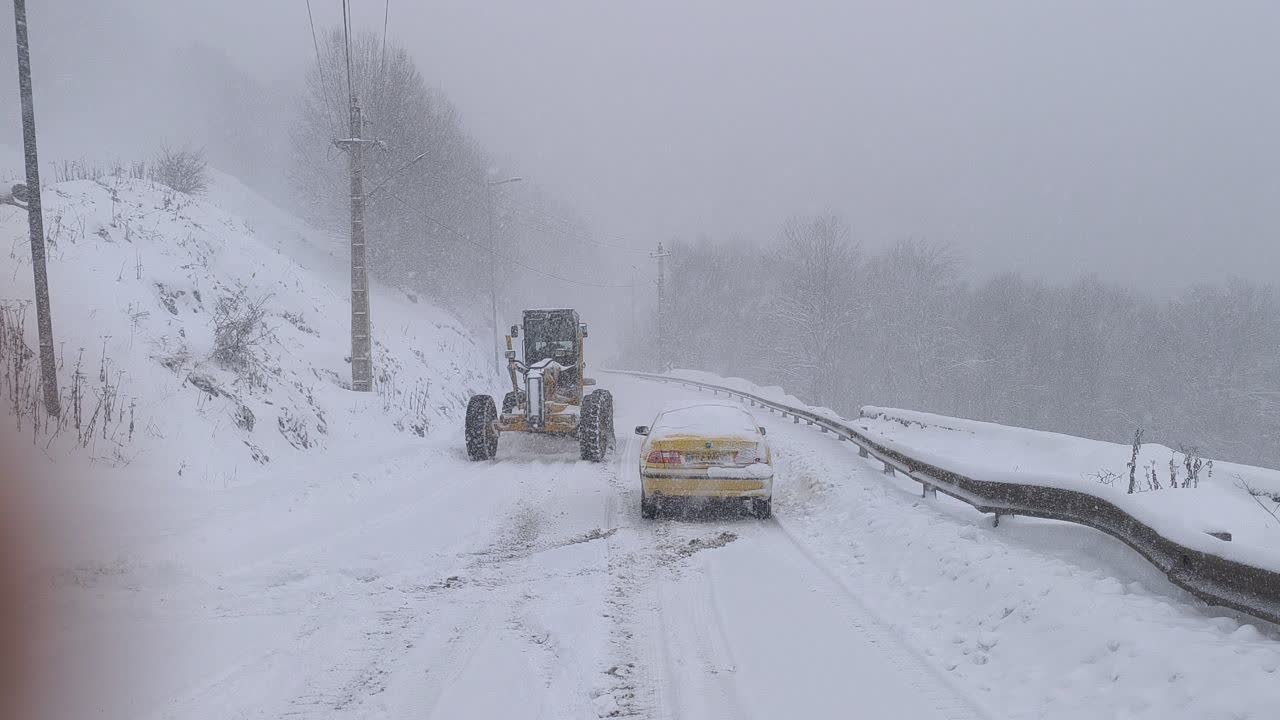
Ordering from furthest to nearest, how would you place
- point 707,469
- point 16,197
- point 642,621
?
point 16,197, point 707,469, point 642,621

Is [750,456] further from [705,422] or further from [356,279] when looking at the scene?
[356,279]

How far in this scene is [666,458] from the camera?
805 cm

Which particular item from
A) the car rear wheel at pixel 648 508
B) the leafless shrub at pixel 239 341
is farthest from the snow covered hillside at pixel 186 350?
the car rear wheel at pixel 648 508

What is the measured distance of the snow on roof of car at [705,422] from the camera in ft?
27.5

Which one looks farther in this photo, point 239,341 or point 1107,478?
point 239,341

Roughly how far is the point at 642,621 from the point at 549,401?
913 centimetres

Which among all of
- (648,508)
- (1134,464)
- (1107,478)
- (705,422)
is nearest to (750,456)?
(705,422)

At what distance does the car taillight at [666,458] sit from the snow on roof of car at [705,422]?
307mm

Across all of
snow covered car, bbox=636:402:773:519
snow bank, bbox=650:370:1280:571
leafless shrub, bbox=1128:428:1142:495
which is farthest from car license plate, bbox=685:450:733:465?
leafless shrub, bbox=1128:428:1142:495

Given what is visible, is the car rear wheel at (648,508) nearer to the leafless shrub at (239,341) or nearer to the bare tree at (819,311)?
the leafless shrub at (239,341)

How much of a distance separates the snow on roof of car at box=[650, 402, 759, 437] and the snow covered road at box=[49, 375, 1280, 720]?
1.19m

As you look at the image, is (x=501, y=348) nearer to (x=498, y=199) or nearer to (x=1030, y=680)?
(x=498, y=199)

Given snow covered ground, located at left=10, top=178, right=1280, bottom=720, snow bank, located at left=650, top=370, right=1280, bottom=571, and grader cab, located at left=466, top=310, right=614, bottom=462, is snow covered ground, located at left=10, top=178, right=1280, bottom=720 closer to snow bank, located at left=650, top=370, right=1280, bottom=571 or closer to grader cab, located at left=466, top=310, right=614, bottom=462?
snow bank, located at left=650, top=370, right=1280, bottom=571

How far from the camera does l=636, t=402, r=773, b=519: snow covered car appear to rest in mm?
7934
